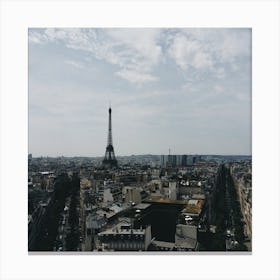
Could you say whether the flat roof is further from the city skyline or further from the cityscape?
the city skyline

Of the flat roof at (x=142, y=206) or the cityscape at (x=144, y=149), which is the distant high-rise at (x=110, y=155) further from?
the flat roof at (x=142, y=206)

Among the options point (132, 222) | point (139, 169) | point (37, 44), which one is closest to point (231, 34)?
point (139, 169)

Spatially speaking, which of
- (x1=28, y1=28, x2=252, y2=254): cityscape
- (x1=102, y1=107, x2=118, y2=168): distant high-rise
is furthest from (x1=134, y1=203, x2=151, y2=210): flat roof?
(x1=102, y1=107, x2=118, y2=168): distant high-rise

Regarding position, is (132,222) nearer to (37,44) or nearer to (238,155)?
(238,155)

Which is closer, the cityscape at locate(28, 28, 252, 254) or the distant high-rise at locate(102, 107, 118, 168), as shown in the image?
the cityscape at locate(28, 28, 252, 254)

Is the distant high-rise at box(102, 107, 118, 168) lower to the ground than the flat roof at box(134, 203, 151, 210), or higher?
higher

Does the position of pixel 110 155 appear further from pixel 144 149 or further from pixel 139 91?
pixel 139 91

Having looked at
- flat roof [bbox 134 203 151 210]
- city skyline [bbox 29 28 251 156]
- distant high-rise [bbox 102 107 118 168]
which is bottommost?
flat roof [bbox 134 203 151 210]

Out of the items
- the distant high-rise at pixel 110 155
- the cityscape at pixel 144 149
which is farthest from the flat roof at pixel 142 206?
the distant high-rise at pixel 110 155

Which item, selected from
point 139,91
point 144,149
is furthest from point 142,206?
point 139,91
